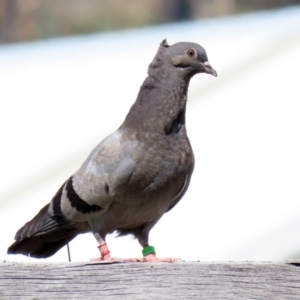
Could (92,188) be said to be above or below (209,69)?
below

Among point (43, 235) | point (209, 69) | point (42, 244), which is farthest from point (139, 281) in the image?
point (42, 244)

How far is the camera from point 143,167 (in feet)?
13.4

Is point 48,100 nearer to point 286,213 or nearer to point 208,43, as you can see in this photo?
point 208,43

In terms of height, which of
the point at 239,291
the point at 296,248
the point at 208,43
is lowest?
the point at 239,291

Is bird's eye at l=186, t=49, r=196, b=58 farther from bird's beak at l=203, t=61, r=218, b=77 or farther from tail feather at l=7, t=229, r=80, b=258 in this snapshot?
tail feather at l=7, t=229, r=80, b=258

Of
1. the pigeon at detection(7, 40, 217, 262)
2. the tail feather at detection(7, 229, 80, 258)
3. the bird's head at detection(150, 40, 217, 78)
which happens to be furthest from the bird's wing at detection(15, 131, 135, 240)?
the bird's head at detection(150, 40, 217, 78)

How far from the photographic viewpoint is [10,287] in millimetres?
2432

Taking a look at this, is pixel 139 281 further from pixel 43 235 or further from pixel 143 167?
pixel 43 235

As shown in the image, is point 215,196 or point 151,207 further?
point 215,196

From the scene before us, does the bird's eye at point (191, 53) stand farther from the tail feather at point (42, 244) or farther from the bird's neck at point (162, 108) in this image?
the tail feather at point (42, 244)

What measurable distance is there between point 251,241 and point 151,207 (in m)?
1.13

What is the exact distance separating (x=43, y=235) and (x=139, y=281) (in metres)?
2.10

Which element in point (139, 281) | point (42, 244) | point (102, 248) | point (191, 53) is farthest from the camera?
point (42, 244)

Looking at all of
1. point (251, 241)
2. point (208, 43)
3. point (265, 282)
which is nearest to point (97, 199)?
point (251, 241)
